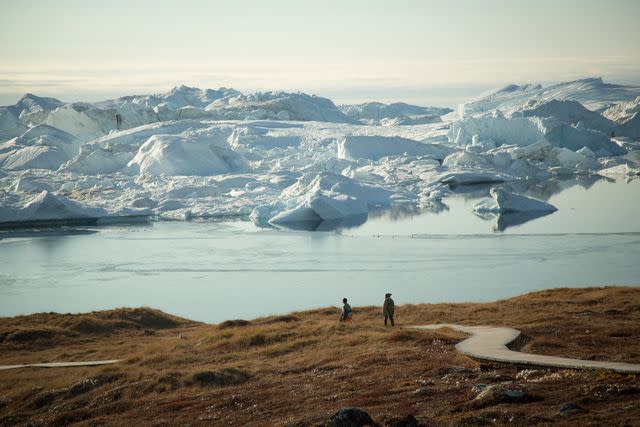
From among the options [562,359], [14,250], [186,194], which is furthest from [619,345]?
[186,194]

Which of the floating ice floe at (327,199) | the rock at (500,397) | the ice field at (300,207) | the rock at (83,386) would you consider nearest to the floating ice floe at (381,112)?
the ice field at (300,207)

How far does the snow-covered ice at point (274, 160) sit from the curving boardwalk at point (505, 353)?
20.7 meters

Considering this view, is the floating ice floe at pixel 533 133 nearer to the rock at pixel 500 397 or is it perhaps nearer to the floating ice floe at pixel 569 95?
the floating ice floe at pixel 569 95

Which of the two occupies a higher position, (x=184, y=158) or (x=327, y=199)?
(x=184, y=158)

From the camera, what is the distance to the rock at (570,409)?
6.98m

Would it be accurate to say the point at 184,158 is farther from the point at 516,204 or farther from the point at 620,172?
the point at 620,172

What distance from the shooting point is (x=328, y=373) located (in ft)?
32.5

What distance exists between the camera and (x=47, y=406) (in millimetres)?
10086

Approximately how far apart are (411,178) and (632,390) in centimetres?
3460

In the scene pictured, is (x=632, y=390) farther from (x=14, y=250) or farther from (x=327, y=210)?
(x=327, y=210)

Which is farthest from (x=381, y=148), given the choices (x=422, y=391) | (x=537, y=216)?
(x=422, y=391)

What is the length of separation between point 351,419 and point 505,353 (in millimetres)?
2895

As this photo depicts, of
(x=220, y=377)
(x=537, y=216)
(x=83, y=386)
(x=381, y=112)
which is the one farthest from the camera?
(x=381, y=112)

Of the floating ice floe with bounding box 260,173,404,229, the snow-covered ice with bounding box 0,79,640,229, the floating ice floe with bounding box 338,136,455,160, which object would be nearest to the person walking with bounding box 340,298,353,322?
the snow-covered ice with bounding box 0,79,640,229
